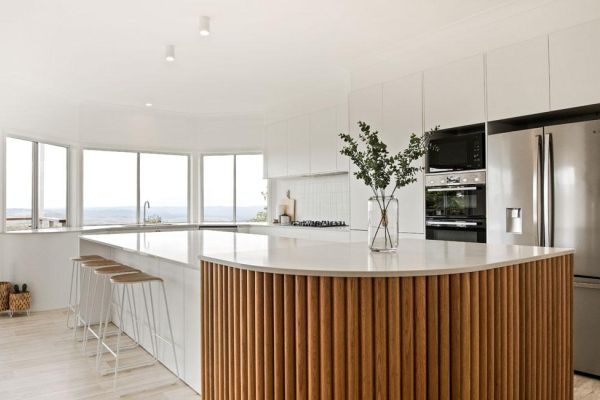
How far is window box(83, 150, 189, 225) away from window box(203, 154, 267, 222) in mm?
385

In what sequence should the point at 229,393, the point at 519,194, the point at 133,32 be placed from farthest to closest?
the point at 133,32, the point at 519,194, the point at 229,393

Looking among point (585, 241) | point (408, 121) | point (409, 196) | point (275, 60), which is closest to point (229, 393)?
point (585, 241)

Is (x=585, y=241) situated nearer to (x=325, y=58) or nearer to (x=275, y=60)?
(x=325, y=58)

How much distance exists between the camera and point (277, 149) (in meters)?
6.66

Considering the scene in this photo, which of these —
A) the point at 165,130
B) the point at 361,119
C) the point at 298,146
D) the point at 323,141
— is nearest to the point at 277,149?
the point at 298,146

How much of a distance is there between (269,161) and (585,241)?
181 inches

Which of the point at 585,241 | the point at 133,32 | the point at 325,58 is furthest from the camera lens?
the point at 325,58

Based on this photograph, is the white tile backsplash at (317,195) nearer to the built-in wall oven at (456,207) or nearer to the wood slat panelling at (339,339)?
the built-in wall oven at (456,207)

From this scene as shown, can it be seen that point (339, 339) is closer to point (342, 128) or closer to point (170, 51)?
point (170, 51)

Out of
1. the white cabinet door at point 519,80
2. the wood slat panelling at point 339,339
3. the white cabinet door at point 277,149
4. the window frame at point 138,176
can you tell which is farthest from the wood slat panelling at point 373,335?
the window frame at point 138,176

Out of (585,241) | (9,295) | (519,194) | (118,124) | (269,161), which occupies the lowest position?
(9,295)

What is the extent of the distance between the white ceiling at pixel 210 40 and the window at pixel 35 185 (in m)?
0.81

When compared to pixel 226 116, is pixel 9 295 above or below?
below

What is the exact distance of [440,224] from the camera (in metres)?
3.95
